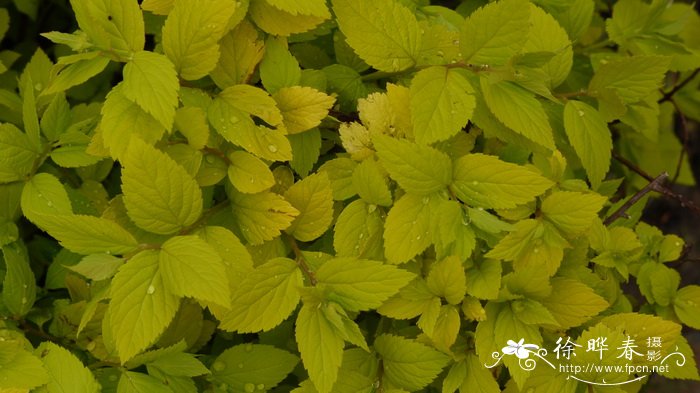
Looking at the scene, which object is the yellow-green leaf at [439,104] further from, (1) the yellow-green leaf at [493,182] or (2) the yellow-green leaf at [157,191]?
(2) the yellow-green leaf at [157,191]

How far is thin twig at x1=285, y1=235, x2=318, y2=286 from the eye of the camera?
4.31 ft

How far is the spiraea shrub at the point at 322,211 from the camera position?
1.22 metres

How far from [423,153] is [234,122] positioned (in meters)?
0.39

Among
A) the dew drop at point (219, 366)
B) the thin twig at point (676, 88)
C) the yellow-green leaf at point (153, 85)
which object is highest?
the yellow-green leaf at point (153, 85)

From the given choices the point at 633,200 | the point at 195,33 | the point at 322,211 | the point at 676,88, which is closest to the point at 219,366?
the point at 322,211

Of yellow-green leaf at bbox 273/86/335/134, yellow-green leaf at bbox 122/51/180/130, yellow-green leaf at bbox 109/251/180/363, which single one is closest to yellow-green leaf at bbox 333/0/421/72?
yellow-green leaf at bbox 273/86/335/134

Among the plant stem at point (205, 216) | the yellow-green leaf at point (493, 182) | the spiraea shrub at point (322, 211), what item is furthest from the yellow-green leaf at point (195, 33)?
the yellow-green leaf at point (493, 182)

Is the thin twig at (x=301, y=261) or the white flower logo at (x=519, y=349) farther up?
the thin twig at (x=301, y=261)

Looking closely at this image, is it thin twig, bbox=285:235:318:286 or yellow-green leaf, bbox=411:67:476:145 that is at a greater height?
yellow-green leaf, bbox=411:67:476:145

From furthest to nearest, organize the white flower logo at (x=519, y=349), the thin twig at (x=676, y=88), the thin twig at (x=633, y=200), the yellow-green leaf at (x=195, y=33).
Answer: the thin twig at (x=676, y=88) → the thin twig at (x=633, y=200) → the white flower logo at (x=519, y=349) → the yellow-green leaf at (x=195, y=33)

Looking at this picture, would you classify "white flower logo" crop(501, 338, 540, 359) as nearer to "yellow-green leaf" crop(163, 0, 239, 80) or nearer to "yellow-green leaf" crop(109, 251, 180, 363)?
"yellow-green leaf" crop(109, 251, 180, 363)

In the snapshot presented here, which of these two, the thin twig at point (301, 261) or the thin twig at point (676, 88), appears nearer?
the thin twig at point (301, 261)

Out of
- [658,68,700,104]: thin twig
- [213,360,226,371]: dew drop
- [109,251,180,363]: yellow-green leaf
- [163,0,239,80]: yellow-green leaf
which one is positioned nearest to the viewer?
[109,251,180,363]: yellow-green leaf

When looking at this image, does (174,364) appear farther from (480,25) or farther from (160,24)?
(480,25)
